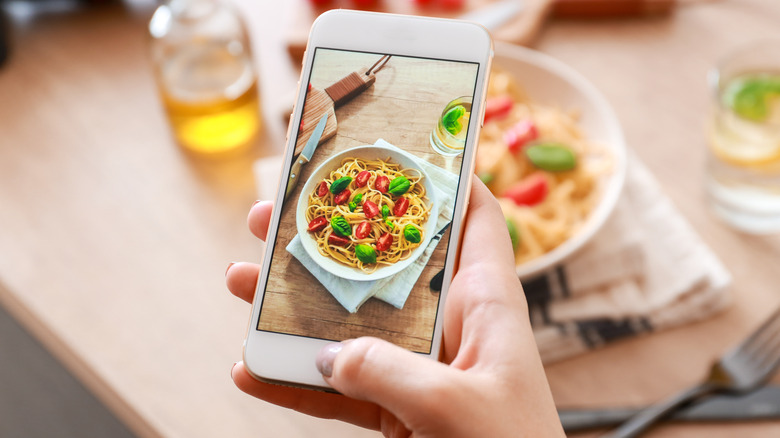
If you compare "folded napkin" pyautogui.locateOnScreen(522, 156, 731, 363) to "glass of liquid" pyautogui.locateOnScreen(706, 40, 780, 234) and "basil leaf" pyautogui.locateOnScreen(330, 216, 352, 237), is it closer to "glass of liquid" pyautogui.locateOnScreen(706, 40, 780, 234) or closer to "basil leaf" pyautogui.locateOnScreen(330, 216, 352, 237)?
"glass of liquid" pyautogui.locateOnScreen(706, 40, 780, 234)

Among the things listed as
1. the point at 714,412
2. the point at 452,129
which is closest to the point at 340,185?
the point at 452,129

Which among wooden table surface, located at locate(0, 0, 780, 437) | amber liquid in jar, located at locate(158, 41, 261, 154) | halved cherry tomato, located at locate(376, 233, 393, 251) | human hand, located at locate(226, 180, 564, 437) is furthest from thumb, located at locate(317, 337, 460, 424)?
amber liquid in jar, located at locate(158, 41, 261, 154)

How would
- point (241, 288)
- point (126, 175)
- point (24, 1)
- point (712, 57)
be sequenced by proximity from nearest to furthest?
point (241, 288)
point (126, 175)
point (712, 57)
point (24, 1)

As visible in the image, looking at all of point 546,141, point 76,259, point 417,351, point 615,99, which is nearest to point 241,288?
point 417,351

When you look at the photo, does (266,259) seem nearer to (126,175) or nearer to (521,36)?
(126,175)

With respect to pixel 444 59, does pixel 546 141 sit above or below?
below

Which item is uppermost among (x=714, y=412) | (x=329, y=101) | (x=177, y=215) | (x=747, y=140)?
(x=329, y=101)

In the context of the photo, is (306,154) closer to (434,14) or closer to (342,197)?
(342,197)
